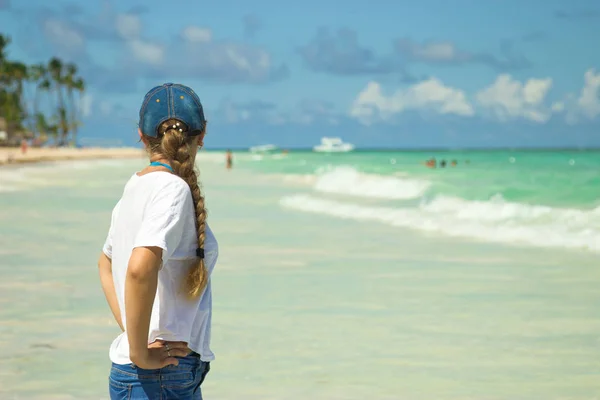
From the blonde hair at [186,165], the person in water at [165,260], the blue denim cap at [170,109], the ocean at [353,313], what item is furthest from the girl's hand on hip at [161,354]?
the ocean at [353,313]

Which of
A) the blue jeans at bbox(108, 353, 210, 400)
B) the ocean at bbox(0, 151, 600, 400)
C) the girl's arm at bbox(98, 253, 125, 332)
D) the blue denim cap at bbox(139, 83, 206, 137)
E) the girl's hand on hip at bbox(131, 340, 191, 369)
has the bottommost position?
the ocean at bbox(0, 151, 600, 400)

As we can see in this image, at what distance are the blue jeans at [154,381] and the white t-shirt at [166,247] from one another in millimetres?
40

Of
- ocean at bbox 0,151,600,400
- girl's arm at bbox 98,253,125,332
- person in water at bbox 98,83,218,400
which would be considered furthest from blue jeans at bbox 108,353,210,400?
ocean at bbox 0,151,600,400

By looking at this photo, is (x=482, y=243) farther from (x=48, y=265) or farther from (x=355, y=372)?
(x=355, y=372)

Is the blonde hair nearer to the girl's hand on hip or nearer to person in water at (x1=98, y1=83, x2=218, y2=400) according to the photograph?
person in water at (x1=98, y1=83, x2=218, y2=400)

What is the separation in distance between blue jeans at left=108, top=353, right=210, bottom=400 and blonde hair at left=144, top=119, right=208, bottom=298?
0.83ft

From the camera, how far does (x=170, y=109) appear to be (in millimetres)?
2420

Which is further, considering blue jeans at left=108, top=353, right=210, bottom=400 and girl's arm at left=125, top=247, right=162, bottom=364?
blue jeans at left=108, top=353, right=210, bottom=400

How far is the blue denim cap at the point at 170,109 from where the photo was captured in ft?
7.95

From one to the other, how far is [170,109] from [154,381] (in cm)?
83

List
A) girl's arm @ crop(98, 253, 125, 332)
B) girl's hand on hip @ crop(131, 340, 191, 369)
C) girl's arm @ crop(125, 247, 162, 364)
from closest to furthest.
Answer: girl's arm @ crop(125, 247, 162, 364) → girl's hand on hip @ crop(131, 340, 191, 369) → girl's arm @ crop(98, 253, 125, 332)

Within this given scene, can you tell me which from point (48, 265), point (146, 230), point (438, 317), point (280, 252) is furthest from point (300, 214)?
point (146, 230)

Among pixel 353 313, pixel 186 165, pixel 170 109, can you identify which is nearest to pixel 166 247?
pixel 186 165

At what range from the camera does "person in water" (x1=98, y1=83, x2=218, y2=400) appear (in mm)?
2289
